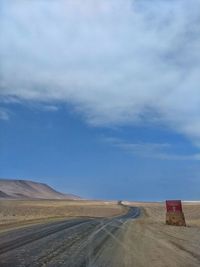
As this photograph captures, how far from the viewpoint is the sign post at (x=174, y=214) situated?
35.1 m

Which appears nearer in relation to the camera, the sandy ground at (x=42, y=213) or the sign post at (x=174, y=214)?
the sign post at (x=174, y=214)

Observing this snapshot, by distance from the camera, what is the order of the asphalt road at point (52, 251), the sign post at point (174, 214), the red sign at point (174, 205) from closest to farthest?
the asphalt road at point (52, 251) → the sign post at point (174, 214) → the red sign at point (174, 205)

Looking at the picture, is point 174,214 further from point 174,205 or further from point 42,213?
point 42,213

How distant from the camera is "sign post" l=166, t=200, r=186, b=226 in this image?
3512cm

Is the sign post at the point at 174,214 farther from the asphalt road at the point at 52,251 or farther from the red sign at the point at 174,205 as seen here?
the asphalt road at the point at 52,251

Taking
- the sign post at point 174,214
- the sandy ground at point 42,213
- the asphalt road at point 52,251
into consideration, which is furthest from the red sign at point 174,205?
the asphalt road at point 52,251

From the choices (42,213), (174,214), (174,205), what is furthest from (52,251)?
(42,213)

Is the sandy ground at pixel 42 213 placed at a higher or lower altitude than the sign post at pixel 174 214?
higher

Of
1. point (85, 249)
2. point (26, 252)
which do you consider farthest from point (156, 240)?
point (26, 252)

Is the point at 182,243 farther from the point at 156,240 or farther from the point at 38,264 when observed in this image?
the point at 38,264

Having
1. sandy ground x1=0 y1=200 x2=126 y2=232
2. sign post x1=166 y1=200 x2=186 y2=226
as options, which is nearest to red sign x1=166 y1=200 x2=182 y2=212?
sign post x1=166 y1=200 x2=186 y2=226

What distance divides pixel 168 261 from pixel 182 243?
20.4 ft

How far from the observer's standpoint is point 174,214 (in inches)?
1399

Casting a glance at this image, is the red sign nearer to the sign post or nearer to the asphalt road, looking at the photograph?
the sign post
